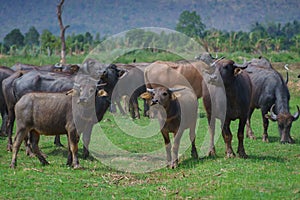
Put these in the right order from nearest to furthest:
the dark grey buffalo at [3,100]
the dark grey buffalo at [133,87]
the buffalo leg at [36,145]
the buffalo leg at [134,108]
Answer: the buffalo leg at [36,145]
the dark grey buffalo at [3,100]
the dark grey buffalo at [133,87]
the buffalo leg at [134,108]

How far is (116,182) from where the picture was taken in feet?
29.8

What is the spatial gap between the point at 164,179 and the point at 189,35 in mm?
76993

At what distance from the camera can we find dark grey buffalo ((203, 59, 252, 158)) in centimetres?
1046

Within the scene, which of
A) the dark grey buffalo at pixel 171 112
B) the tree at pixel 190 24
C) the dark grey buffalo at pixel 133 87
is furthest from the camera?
the tree at pixel 190 24

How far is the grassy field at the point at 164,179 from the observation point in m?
8.11

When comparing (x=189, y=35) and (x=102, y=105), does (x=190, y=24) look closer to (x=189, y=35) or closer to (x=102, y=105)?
(x=189, y=35)

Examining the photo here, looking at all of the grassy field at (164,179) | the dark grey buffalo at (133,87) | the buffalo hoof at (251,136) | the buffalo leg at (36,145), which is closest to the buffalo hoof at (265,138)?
the buffalo hoof at (251,136)

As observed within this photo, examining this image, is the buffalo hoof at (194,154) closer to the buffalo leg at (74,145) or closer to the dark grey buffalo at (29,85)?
the buffalo leg at (74,145)

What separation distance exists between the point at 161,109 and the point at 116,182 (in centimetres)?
181

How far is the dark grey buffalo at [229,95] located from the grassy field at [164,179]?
0.52m

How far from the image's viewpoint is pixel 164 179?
30.5ft

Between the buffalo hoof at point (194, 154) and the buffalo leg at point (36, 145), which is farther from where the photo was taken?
the buffalo hoof at point (194, 154)

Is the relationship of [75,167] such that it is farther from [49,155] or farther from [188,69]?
[188,69]

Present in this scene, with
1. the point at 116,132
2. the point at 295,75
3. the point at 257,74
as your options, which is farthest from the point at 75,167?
the point at 295,75
